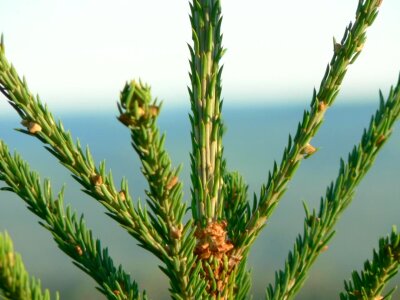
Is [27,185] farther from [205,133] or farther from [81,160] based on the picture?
[205,133]

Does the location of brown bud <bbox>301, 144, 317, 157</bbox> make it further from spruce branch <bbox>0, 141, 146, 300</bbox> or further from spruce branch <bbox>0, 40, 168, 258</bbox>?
spruce branch <bbox>0, 141, 146, 300</bbox>

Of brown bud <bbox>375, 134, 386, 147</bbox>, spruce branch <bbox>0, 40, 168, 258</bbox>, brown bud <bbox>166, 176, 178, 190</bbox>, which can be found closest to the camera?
brown bud <bbox>166, 176, 178, 190</bbox>

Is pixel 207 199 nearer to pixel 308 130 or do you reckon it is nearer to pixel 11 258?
pixel 308 130

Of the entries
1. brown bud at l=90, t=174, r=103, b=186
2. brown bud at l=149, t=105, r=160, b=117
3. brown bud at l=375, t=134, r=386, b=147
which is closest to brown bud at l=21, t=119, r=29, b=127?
brown bud at l=90, t=174, r=103, b=186

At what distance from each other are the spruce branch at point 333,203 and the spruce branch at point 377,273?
0.17 meters

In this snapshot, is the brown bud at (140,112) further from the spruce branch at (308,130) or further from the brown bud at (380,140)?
the brown bud at (380,140)

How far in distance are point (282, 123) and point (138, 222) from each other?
4490 inches

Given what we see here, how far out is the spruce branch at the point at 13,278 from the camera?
1.67m

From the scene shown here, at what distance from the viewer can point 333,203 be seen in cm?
233

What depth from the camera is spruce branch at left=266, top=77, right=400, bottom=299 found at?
231 centimetres

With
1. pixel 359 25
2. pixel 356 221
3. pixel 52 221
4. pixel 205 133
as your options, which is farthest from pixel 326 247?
pixel 356 221

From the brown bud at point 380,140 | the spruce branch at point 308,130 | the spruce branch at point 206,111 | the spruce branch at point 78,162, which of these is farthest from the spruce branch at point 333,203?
the spruce branch at point 78,162

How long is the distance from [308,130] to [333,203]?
0.93 ft

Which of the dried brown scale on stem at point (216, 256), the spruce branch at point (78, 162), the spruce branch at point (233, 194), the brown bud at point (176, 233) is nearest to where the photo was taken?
the brown bud at point (176, 233)
